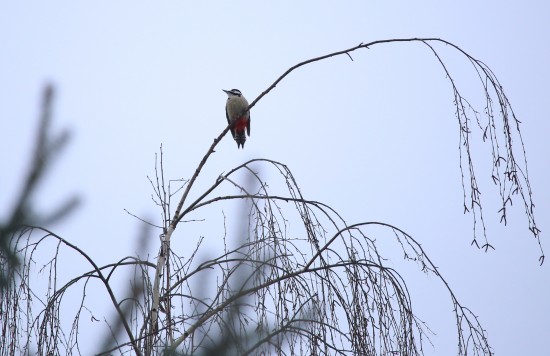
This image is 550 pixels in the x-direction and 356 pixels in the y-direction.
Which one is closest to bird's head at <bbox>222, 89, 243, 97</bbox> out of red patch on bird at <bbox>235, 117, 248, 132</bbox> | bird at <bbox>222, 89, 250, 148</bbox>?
bird at <bbox>222, 89, 250, 148</bbox>

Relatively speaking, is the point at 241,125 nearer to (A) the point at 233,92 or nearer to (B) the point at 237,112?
(B) the point at 237,112

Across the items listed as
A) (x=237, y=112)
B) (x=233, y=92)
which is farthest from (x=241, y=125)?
(x=233, y=92)

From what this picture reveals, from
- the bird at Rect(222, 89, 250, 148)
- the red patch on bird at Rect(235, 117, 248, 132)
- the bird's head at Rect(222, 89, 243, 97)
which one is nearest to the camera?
the red patch on bird at Rect(235, 117, 248, 132)

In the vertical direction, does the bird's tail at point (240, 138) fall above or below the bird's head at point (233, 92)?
below

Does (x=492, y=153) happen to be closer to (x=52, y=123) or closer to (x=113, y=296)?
(x=113, y=296)

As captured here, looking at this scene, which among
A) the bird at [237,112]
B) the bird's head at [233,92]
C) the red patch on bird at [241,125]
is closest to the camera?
the red patch on bird at [241,125]

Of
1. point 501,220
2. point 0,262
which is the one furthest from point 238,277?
point 501,220

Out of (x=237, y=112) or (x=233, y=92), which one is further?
(x=233, y=92)

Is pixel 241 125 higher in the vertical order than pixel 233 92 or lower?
lower

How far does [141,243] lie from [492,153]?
4.39 feet

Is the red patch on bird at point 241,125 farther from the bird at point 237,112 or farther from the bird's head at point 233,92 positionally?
the bird's head at point 233,92

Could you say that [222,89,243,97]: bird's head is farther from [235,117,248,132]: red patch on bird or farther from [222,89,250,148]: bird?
[235,117,248,132]: red patch on bird

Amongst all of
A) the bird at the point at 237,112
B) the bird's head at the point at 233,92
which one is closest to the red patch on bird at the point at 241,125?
the bird at the point at 237,112

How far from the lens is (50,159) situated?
5.58 feet
